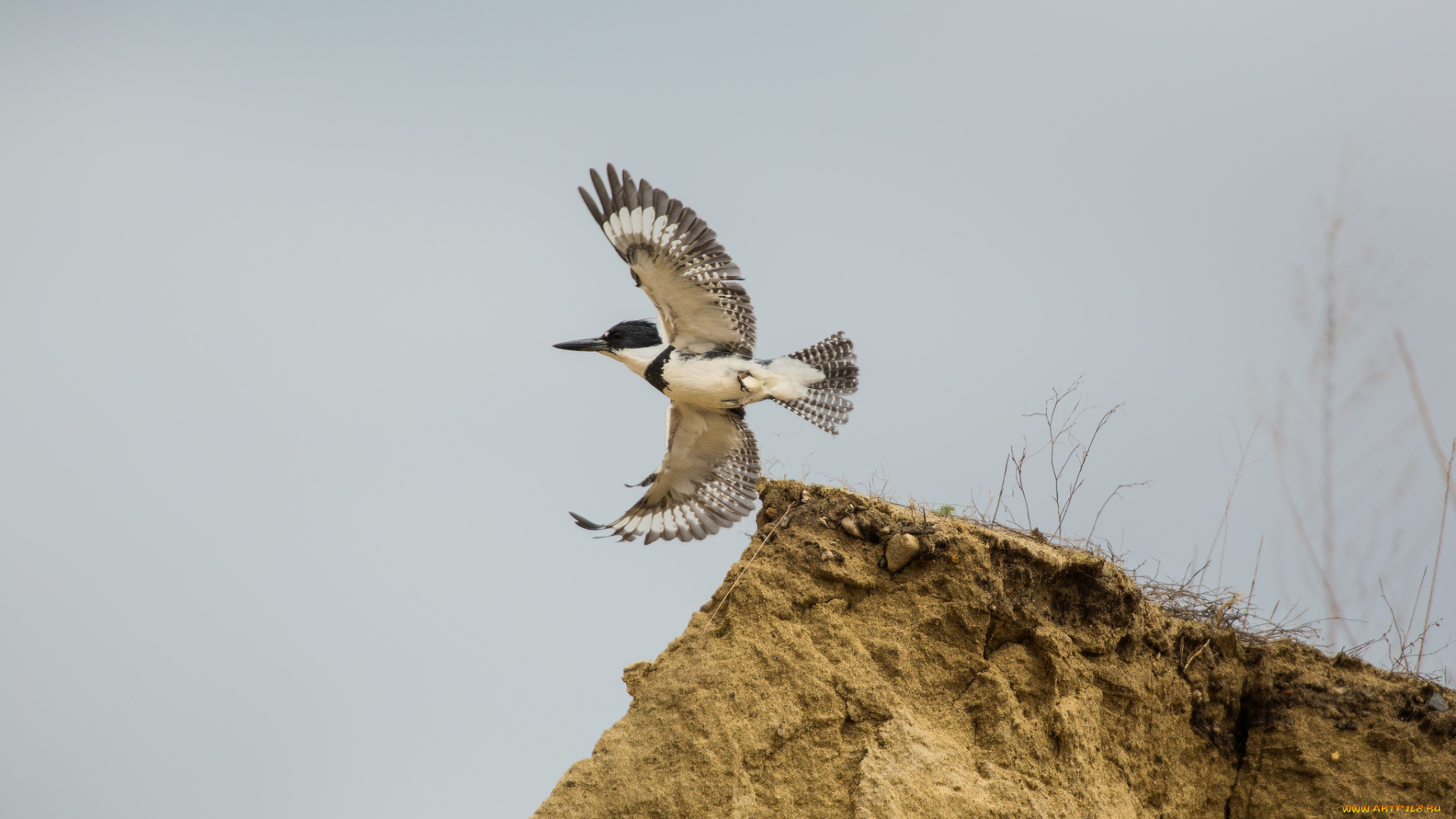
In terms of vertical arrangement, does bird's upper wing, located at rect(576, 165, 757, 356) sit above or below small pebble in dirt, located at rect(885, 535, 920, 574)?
above

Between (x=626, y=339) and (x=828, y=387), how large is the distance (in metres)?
1.53

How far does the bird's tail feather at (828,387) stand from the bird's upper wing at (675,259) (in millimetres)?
546

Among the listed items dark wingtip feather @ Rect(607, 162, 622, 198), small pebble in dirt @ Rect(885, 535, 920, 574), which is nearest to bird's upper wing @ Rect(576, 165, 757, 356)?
dark wingtip feather @ Rect(607, 162, 622, 198)

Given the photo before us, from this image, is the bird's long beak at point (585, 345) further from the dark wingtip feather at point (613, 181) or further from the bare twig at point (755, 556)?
the bare twig at point (755, 556)

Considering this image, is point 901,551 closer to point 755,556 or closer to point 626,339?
point 755,556

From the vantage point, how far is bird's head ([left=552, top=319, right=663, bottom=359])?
738 centimetres

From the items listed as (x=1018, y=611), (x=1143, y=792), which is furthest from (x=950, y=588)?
(x=1143, y=792)

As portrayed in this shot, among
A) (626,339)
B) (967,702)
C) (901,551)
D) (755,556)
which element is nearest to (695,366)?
(626,339)

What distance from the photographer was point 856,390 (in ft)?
24.5

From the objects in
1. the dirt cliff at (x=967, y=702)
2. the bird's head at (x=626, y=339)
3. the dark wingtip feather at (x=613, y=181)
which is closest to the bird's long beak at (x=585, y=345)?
→ the bird's head at (x=626, y=339)

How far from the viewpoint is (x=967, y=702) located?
481 cm

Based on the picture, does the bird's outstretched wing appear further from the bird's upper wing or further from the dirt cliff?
the dirt cliff

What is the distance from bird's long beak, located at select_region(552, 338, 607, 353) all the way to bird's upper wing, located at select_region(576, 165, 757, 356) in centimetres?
50

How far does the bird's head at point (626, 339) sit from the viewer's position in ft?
24.2
